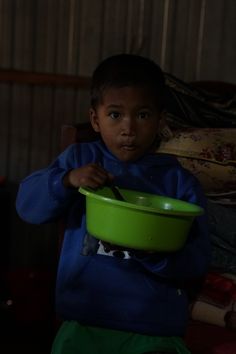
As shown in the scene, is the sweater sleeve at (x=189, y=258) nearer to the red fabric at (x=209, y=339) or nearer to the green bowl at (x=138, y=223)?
the green bowl at (x=138, y=223)

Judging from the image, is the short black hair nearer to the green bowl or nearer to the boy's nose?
the boy's nose

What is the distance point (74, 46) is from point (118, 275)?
1.71m

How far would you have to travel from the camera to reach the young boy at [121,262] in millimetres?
1414

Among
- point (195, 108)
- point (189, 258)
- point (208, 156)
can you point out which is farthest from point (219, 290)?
point (195, 108)

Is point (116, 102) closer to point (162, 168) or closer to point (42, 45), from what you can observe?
point (162, 168)

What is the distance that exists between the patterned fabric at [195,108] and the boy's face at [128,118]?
832 mm

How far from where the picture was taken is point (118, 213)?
1233 mm

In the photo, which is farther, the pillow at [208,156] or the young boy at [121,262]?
the pillow at [208,156]

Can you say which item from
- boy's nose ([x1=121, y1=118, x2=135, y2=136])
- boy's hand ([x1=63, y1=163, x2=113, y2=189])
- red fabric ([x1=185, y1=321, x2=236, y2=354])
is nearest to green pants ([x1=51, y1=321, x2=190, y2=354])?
red fabric ([x1=185, y1=321, x2=236, y2=354])

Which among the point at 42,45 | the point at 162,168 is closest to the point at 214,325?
the point at 162,168

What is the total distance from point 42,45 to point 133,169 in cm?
153

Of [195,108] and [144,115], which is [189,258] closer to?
[144,115]

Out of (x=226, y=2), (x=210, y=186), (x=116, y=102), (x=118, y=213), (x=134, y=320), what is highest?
(x=226, y=2)

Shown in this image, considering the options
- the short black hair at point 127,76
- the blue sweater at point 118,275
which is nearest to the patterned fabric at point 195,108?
the short black hair at point 127,76
